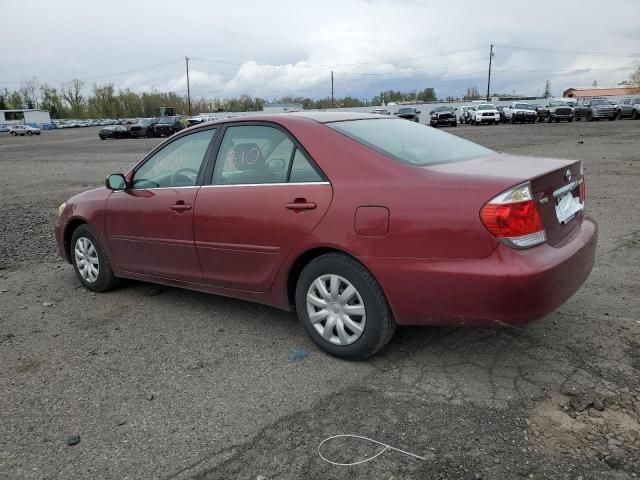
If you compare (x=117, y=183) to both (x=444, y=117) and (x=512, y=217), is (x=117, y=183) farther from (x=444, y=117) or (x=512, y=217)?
(x=444, y=117)

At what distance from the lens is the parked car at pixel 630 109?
41.9 m

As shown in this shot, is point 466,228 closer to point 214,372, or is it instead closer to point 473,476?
point 473,476

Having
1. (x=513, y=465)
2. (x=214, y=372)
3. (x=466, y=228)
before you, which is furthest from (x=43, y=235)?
(x=513, y=465)

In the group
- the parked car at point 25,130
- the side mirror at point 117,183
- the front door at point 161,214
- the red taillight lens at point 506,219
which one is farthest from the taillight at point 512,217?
the parked car at point 25,130

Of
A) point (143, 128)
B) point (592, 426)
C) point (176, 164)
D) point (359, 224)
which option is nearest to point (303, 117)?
point (359, 224)

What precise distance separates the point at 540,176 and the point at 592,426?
4.51 feet

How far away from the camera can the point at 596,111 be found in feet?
137

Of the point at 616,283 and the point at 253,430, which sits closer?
the point at 253,430

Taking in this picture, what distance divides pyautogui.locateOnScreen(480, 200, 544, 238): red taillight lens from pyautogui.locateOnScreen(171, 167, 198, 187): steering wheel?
236cm

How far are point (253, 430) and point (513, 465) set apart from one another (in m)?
1.29

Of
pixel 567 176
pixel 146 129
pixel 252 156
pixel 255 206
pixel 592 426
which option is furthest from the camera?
pixel 146 129

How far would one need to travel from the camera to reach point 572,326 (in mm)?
4031

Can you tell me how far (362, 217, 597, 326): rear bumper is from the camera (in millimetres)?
2969

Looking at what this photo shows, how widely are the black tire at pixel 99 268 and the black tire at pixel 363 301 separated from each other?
247 centimetres
